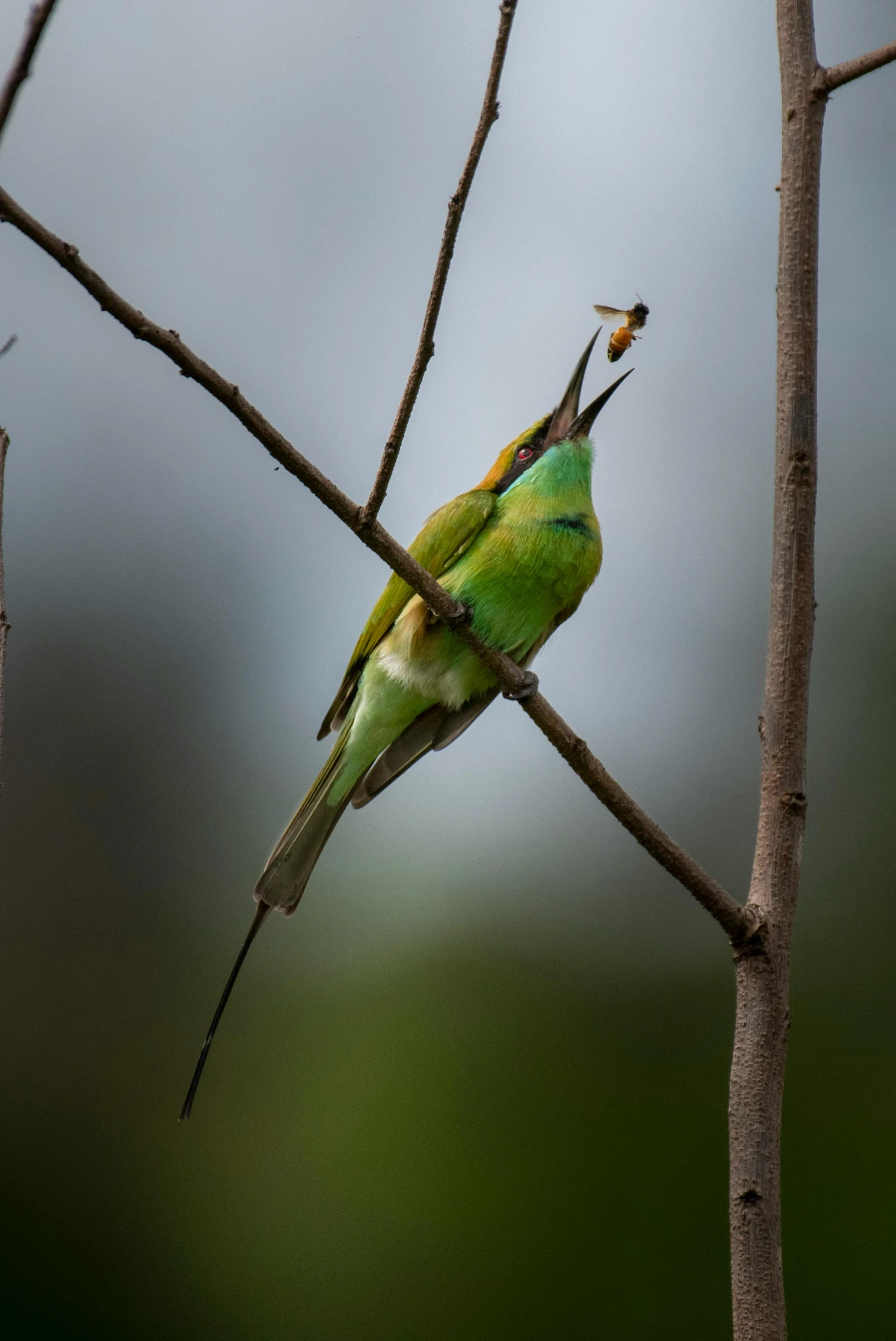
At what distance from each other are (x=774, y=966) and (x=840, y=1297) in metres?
2.85

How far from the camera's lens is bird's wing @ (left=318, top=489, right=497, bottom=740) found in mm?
3012

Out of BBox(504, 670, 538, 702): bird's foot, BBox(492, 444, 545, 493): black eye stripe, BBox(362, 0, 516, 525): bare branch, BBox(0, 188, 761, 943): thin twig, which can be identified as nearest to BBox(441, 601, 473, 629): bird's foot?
BBox(0, 188, 761, 943): thin twig

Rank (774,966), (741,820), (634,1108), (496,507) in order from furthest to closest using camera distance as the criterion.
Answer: (741,820) < (634,1108) < (496,507) < (774,966)

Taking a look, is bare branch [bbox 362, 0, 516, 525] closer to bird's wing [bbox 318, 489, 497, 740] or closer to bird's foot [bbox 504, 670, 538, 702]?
bird's foot [bbox 504, 670, 538, 702]

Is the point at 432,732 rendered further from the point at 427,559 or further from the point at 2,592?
the point at 2,592

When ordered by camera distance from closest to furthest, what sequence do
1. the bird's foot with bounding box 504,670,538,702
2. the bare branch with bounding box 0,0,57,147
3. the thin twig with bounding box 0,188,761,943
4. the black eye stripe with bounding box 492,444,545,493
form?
1. the bare branch with bounding box 0,0,57,147
2. the thin twig with bounding box 0,188,761,943
3. the bird's foot with bounding box 504,670,538,702
4. the black eye stripe with bounding box 492,444,545,493

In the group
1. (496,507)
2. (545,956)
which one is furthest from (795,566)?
(545,956)

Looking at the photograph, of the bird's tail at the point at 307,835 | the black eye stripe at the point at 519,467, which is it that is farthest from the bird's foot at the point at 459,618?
the black eye stripe at the point at 519,467

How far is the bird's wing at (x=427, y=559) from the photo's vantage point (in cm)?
301

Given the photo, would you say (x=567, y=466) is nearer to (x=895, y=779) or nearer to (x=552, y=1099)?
(x=552, y=1099)

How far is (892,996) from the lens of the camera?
15.6 feet

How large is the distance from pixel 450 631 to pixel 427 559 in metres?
0.34

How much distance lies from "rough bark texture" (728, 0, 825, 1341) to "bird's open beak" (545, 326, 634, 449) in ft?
4.42

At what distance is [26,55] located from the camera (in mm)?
1084
